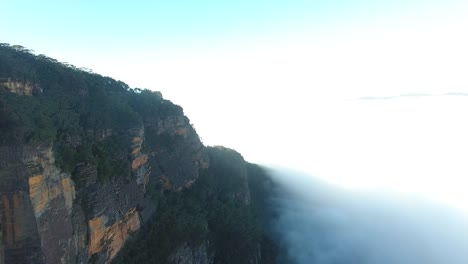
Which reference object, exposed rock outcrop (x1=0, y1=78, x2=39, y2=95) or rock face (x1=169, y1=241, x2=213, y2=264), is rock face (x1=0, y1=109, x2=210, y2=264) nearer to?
rock face (x1=169, y1=241, x2=213, y2=264)

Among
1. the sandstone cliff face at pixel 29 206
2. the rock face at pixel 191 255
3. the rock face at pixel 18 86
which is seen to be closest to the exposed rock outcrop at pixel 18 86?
the rock face at pixel 18 86

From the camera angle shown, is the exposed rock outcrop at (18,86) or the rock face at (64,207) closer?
the rock face at (64,207)

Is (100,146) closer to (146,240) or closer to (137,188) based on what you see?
(137,188)

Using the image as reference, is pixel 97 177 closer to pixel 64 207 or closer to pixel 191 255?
pixel 64 207

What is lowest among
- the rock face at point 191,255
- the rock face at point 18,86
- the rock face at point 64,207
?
the rock face at point 191,255

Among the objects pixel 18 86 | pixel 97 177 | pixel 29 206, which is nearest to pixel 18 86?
pixel 18 86

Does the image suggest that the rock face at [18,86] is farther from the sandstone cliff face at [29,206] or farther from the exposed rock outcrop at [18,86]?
the sandstone cliff face at [29,206]
